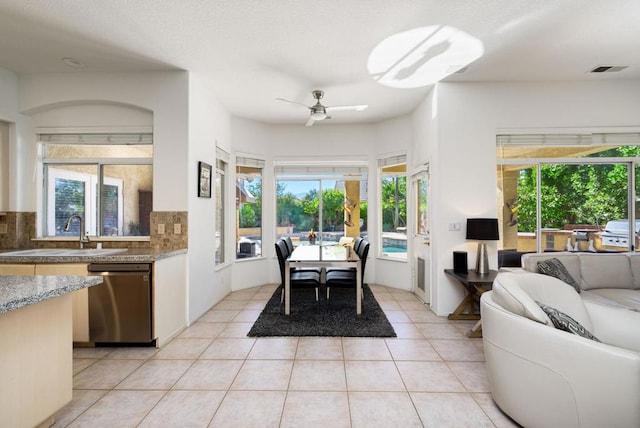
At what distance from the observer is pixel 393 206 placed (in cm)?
549

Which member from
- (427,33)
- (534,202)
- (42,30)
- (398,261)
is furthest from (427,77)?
(42,30)

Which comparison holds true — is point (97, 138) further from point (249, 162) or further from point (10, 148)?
point (249, 162)

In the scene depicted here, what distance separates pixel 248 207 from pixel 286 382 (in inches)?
139

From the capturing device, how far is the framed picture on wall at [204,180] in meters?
3.79

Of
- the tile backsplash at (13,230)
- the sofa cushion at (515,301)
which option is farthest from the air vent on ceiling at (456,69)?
the tile backsplash at (13,230)

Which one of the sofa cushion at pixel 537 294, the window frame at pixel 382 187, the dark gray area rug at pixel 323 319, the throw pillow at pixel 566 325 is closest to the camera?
the throw pillow at pixel 566 325

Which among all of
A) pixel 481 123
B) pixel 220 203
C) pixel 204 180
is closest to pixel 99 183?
pixel 204 180

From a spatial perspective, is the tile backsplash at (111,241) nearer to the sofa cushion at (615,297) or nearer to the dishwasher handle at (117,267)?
the dishwasher handle at (117,267)

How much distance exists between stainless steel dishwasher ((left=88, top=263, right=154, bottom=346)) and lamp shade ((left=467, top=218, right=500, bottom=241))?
3493 mm

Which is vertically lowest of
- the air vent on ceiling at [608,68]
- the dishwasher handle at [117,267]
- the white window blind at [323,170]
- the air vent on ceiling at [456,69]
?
the dishwasher handle at [117,267]

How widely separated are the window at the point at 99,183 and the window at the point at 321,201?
8.01 feet

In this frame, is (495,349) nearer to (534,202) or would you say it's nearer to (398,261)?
(534,202)

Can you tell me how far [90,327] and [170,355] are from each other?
0.82 metres

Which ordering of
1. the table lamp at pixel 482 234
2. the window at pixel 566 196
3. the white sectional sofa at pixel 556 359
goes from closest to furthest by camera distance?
1. the white sectional sofa at pixel 556 359
2. the table lamp at pixel 482 234
3. the window at pixel 566 196
